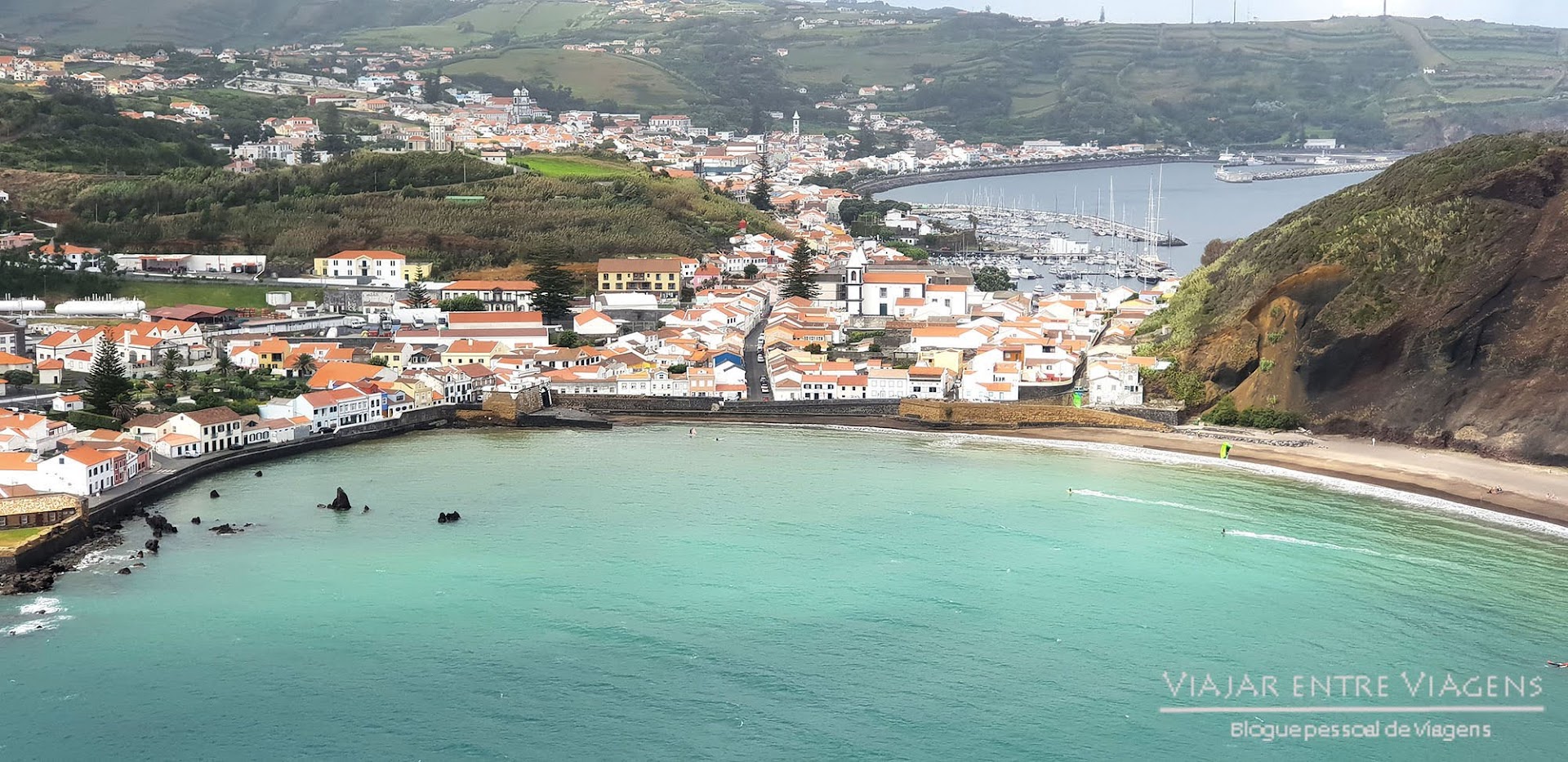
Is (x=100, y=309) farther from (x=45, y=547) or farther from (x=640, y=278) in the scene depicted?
(x=45, y=547)

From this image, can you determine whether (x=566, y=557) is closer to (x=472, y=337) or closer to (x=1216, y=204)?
(x=472, y=337)

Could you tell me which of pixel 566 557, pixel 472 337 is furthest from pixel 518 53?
pixel 566 557

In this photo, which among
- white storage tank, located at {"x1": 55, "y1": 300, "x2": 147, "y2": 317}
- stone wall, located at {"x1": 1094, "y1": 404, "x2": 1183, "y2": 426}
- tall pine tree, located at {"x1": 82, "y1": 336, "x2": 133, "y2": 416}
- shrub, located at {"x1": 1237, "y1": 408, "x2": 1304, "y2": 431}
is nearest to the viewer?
tall pine tree, located at {"x1": 82, "y1": 336, "x2": 133, "y2": 416}

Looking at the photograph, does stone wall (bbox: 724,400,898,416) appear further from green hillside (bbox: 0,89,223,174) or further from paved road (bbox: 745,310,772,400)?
green hillside (bbox: 0,89,223,174)

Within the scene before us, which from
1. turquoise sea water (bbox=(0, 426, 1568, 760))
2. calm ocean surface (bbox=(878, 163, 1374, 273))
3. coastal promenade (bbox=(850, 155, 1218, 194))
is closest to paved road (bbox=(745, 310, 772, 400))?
turquoise sea water (bbox=(0, 426, 1568, 760))

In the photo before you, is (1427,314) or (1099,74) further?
(1099,74)

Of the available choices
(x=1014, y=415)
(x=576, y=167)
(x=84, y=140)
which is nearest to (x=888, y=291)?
(x=1014, y=415)

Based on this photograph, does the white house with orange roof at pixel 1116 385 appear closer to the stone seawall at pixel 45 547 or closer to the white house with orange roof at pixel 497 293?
the white house with orange roof at pixel 497 293
